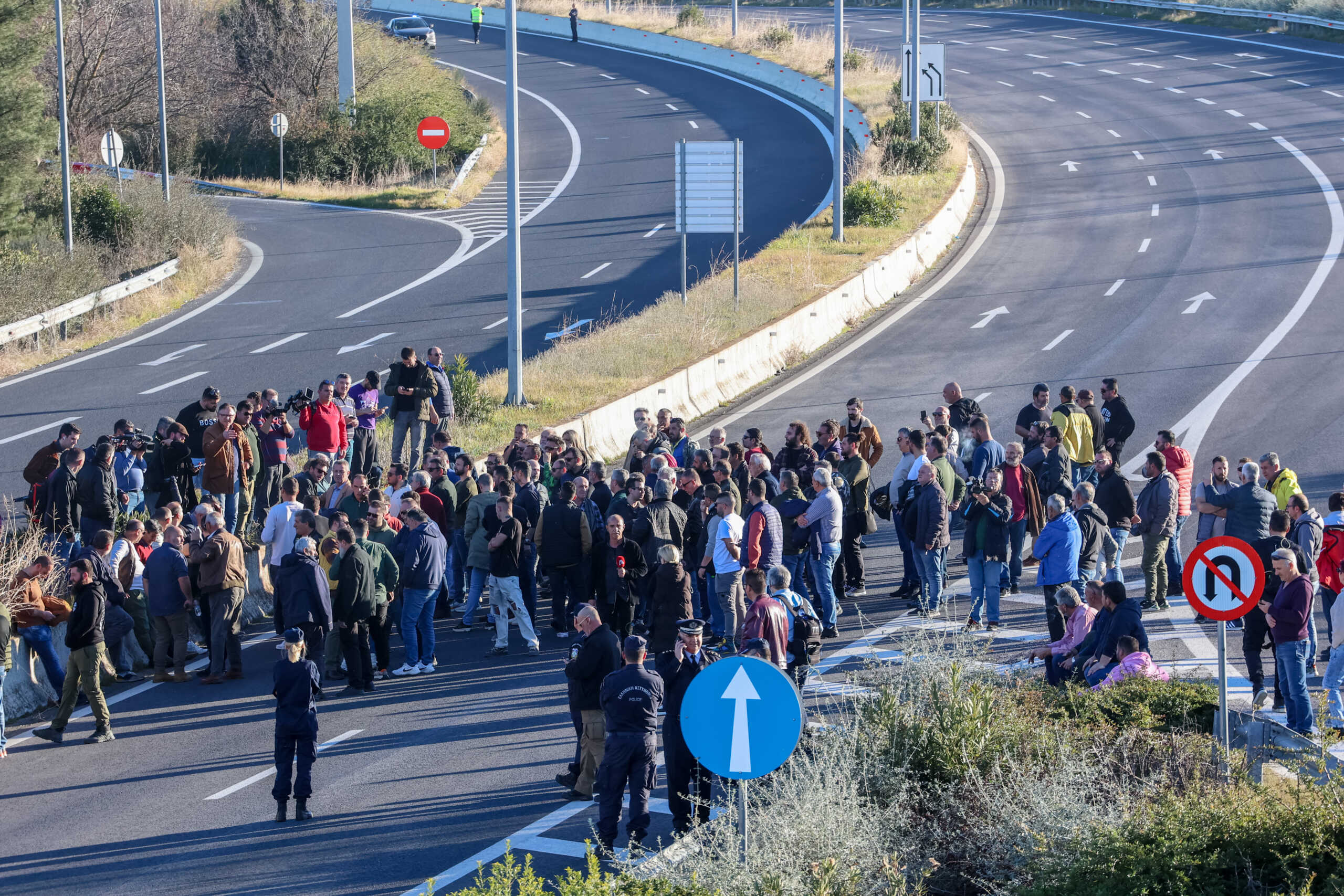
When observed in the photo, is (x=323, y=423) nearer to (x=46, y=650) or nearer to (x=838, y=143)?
(x=46, y=650)

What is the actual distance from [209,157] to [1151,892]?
155 ft

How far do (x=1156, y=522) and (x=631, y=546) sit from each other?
520 cm

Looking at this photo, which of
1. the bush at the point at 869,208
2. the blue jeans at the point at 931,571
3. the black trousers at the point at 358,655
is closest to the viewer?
the black trousers at the point at 358,655

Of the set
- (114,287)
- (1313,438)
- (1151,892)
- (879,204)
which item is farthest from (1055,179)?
(1151,892)

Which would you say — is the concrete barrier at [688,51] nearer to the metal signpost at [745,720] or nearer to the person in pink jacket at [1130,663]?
the person in pink jacket at [1130,663]

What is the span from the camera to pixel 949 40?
208 ft

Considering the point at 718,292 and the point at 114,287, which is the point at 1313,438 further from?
the point at 114,287

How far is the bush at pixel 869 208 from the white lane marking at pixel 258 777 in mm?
22848

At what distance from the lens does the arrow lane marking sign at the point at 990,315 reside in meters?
26.9

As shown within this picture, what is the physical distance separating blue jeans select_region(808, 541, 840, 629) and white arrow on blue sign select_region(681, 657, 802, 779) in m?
6.73

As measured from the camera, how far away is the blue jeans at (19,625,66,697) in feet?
41.9

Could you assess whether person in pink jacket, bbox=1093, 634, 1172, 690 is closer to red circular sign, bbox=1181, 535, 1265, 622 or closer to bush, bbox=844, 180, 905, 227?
red circular sign, bbox=1181, 535, 1265, 622

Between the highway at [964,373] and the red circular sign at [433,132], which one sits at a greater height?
the red circular sign at [433,132]

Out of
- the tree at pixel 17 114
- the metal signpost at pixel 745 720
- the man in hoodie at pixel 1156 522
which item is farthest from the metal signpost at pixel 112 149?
the metal signpost at pixel 745 720
